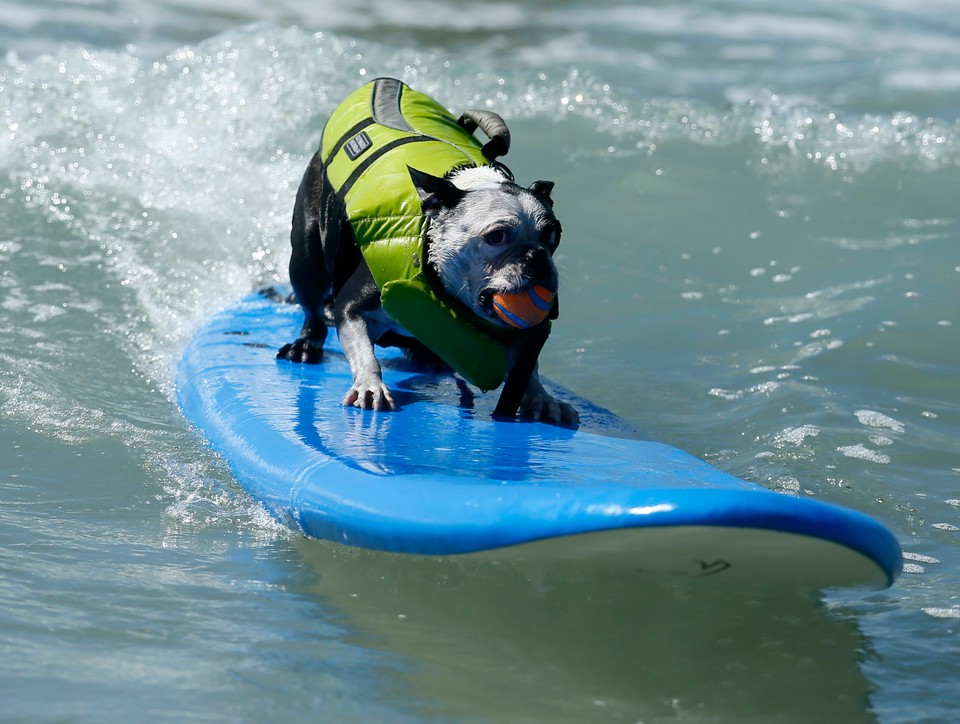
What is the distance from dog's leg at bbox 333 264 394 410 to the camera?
4406 mm

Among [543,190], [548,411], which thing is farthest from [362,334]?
[543,190]

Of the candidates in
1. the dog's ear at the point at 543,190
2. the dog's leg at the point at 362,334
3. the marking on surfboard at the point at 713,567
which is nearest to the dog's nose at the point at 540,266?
the dog's ear at the point at 543,190

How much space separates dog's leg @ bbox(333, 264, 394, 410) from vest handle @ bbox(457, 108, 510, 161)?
2.39 feet

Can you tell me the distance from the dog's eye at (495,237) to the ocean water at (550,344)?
106 cm

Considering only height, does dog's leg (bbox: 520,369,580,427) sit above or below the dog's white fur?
below

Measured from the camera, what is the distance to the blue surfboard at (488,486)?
282 cm

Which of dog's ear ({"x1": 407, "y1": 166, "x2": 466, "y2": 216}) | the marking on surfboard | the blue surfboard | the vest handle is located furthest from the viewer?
the vest handle

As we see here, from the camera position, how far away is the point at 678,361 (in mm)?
6309

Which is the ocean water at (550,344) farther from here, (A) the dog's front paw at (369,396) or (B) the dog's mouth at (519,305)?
(B) the dog's mouth at (519,305)

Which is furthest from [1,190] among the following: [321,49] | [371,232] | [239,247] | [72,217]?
[371,232]

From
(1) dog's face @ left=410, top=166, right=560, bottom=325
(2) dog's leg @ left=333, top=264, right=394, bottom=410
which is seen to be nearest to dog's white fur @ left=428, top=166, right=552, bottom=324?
(1) dog's face @ left=410, top=166, right=560, bottom=325

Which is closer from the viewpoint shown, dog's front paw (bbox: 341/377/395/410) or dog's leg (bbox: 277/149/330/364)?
dog's front paw (bbox: 341/377/395/410)

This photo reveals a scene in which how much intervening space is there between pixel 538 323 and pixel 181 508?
4.44 ft

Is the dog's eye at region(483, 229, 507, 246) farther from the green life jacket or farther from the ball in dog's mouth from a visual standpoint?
the green life jacket
